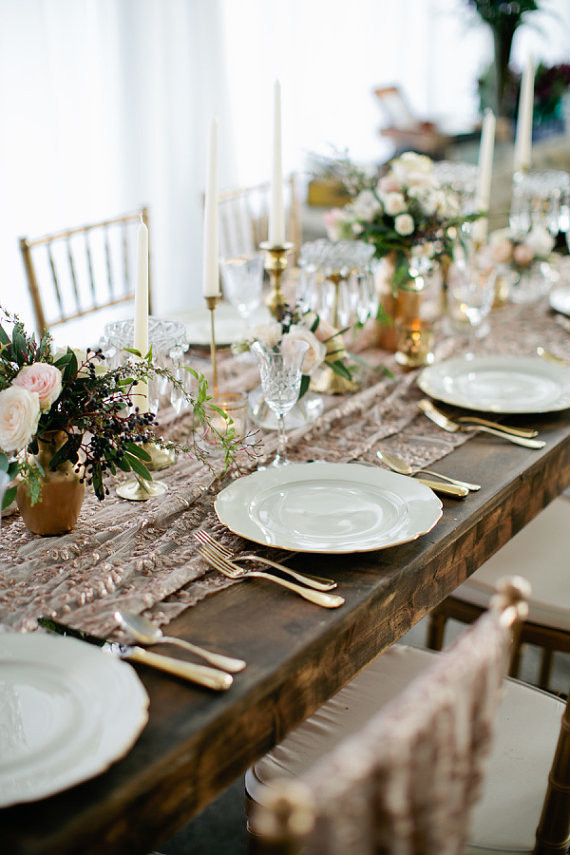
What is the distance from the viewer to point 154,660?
832mm

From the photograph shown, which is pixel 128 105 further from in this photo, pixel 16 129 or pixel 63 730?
pixel 63 730

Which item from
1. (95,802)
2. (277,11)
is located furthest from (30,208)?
(95,802)

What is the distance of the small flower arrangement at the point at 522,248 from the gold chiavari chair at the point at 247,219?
26.4 inches

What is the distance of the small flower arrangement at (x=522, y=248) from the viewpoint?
2053 millimetres

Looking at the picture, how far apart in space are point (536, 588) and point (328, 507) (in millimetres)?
596

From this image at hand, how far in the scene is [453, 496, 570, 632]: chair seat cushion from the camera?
1.49 metres

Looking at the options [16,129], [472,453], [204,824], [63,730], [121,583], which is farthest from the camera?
[16,129]

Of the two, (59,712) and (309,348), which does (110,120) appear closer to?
(309,348)

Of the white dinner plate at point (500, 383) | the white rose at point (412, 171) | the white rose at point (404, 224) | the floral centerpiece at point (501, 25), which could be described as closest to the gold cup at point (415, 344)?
the white dinner plate at point (500, 383)

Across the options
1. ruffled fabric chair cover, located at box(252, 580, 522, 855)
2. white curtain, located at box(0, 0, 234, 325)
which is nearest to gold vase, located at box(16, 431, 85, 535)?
ruffled fabric chair cover, located at box(252, 580, 522, 855)

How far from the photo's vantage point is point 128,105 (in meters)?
3.19

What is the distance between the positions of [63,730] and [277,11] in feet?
12.6

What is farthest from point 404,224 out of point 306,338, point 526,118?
point 526,118

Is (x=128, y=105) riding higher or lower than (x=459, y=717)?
higher
